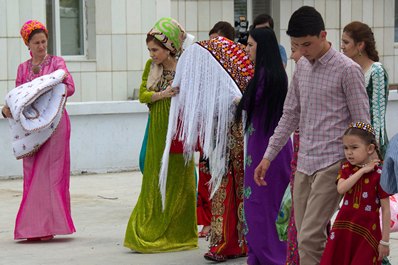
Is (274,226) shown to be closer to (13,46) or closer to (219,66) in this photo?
(219,66)

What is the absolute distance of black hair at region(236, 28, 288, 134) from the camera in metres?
7.12

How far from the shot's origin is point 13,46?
12852mm

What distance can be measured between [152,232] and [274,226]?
4.07 ft

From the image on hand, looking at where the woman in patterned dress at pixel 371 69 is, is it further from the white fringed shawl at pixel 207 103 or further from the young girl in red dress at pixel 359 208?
the white fringed shawl at pixel 207 103

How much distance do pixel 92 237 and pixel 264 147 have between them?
2305 millimetres

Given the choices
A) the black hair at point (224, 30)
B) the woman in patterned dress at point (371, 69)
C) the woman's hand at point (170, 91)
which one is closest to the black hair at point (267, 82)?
the woman in patterned dress at point (371, 69)

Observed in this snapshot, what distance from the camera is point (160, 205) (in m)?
8.23

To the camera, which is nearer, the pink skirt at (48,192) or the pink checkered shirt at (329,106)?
the pink checkered shirt at (329,106)

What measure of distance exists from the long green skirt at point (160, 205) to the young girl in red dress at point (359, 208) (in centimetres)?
239

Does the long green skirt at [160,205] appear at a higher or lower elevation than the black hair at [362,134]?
lower

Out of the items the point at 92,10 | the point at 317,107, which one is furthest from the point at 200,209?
the point at 92,10

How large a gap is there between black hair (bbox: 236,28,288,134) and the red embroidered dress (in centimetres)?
127

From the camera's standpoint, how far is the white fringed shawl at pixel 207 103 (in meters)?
7.54

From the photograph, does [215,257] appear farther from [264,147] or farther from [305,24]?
[305,24]
